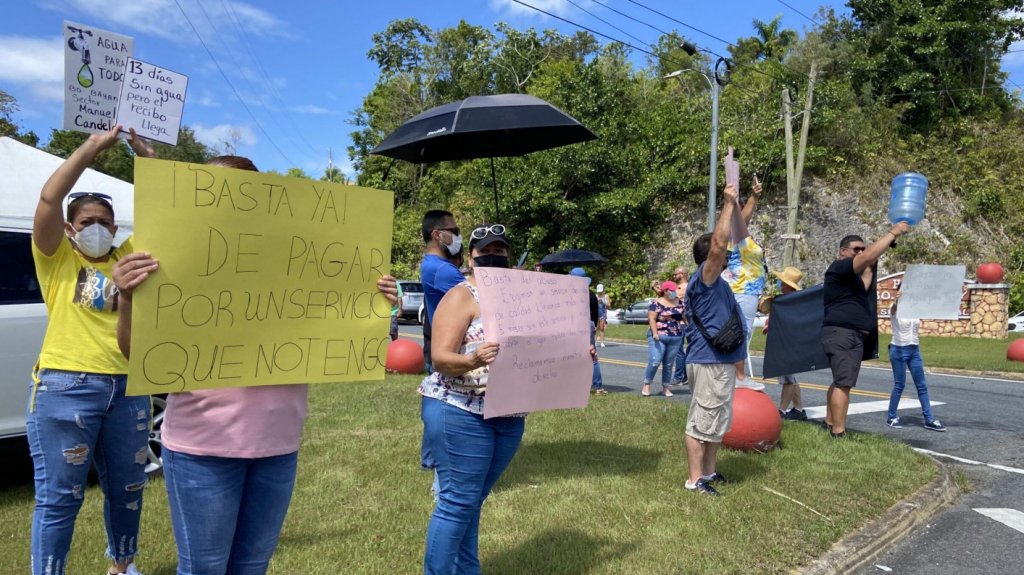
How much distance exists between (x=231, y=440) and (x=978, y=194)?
27691mm

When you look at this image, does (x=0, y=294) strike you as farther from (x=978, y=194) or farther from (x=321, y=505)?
(x=978, y=194)

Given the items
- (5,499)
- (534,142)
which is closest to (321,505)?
(5,499)

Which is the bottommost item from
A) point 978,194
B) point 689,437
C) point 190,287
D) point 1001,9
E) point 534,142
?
point 689,437

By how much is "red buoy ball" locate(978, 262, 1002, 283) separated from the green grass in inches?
658

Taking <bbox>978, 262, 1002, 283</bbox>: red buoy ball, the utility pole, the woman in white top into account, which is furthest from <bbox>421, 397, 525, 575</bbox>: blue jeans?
the utility pole

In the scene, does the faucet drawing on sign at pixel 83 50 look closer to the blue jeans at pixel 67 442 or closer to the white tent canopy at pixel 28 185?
the blue jeans at pixel 67 442

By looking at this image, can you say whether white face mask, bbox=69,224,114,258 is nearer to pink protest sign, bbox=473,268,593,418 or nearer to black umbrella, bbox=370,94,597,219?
pink protest sign, bbox=473,268,593,418

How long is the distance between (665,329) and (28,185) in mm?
7578

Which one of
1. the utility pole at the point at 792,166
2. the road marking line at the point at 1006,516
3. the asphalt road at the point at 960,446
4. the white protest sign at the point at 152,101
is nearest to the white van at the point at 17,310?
the white protest sign at the point at 152,101

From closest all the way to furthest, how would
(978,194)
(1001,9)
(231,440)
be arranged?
(231,440), (978,194), (1001,9)

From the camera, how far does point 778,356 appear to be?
7.38 m

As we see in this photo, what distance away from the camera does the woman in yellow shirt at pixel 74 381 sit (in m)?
3.00

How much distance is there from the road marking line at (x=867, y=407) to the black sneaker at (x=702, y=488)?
401 centimetres

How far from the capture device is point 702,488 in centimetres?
500
